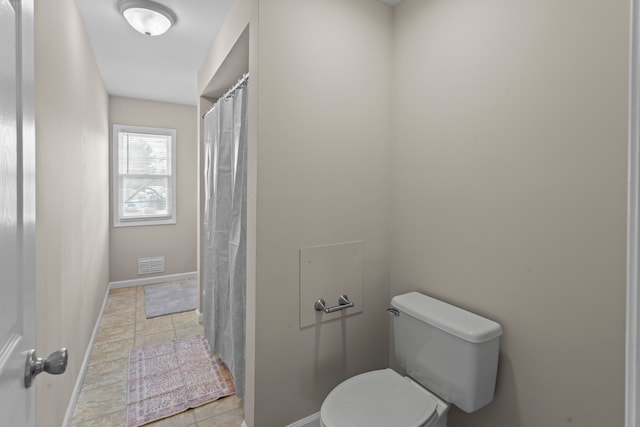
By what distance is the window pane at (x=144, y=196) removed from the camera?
161 inches

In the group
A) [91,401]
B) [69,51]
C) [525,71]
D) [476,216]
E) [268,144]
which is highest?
[69,51]

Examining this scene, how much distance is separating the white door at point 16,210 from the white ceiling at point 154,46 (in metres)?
1.55

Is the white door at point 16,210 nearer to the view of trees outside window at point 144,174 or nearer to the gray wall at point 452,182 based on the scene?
the gray wall at point 452,182

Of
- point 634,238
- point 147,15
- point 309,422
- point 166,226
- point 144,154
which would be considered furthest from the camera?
point 166,226

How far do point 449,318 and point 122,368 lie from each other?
2251 mm

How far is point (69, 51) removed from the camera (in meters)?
1.79

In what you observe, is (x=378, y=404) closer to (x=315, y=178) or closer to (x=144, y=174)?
(x=315, y=178)

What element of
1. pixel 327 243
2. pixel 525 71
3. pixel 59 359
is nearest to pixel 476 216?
pixel 525 71

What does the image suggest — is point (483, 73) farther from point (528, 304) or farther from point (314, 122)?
point (528, 304)

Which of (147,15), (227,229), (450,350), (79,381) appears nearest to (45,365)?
(450,350)

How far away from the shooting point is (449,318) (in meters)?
1.38

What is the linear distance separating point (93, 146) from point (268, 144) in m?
2.07

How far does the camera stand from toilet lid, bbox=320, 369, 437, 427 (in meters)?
1.21

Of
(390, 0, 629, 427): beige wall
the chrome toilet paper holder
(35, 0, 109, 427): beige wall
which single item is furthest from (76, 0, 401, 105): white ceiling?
the chrome toilet paper holder
